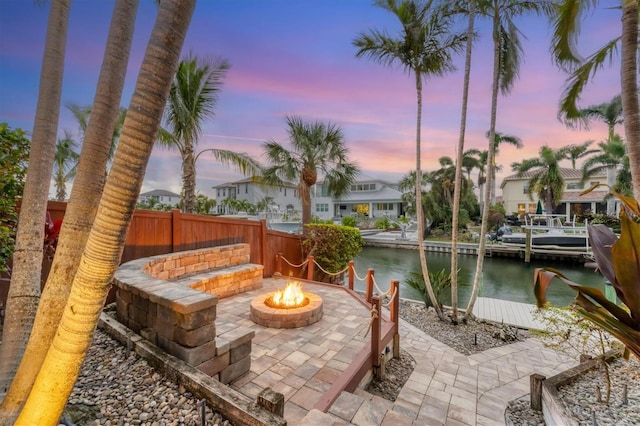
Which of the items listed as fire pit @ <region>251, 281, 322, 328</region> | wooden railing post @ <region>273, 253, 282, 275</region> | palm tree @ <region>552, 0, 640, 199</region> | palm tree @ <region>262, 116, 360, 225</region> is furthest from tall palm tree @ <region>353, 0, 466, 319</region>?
wooden railing post @ <region>273, 253, 282, 275</region>

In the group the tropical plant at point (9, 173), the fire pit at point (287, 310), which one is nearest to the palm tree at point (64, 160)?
the tropical plant at point (9, 173)

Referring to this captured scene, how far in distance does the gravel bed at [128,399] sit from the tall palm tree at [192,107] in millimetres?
6511

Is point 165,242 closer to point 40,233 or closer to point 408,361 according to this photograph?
point 40,233

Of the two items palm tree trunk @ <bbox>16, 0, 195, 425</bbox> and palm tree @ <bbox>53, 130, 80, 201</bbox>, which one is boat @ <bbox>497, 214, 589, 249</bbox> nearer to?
palm tree trunk @ <bbox>16, 0, 195, 425</bbox>

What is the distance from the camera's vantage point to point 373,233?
26984 mm

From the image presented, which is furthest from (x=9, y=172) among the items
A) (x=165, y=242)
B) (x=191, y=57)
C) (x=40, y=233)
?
(x=191, y=57)

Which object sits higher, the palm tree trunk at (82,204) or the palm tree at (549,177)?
the palm tree at (549,177)

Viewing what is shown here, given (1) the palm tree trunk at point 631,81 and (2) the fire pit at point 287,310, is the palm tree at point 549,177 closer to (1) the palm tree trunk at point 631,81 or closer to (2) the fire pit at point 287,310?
(1) the palm tree trunk at point 631,81

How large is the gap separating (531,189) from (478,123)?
56.3ft

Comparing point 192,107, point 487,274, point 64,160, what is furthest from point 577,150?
point 64,160

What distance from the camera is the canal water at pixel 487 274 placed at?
37.8 ft

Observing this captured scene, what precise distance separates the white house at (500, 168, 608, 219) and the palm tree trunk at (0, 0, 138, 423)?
3071 centimetres

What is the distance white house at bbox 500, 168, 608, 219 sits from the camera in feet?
83.2

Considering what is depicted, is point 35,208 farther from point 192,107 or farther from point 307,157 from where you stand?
point 307,157
